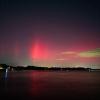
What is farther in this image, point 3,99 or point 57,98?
point 57,98

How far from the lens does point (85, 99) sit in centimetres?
4653

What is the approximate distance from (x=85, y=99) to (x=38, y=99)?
979cm

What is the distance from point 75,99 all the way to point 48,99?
564 cm

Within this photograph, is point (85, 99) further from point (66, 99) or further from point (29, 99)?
point (29, 99)

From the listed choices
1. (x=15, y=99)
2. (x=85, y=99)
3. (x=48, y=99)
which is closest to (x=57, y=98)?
(x=48, y=99)

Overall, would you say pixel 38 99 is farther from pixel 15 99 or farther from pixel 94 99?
pixel 94 99

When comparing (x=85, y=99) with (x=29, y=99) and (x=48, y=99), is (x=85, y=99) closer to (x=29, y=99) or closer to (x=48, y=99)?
(x=48, y=99)

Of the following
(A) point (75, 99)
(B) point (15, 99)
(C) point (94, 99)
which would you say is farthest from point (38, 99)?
(C) point (94, 99)

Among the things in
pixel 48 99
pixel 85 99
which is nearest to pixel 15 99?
pixel 48 99

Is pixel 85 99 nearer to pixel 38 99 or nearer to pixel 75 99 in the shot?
pixel 75 99

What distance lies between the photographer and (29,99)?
1806 inches

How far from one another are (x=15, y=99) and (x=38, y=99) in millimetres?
4770

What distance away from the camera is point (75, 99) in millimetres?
46719

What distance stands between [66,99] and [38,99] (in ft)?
19.1
